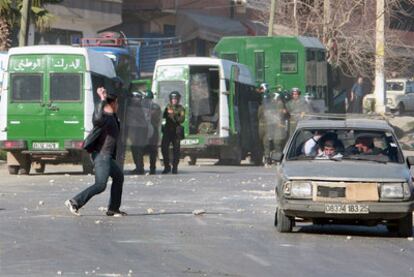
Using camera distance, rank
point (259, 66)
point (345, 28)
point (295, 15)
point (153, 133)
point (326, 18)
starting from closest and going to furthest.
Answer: point (153, 133)
point (259, 66)
point (326, 18)
point (345, 28)
point (295, 15)

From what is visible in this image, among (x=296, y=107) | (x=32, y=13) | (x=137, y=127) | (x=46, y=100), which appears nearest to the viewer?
(x=46, y=100)

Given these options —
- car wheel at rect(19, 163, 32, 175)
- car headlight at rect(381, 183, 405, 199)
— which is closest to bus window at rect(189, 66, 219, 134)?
car wheel at rect(19, 163, 32, 175)

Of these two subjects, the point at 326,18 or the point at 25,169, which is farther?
the point at 326,18

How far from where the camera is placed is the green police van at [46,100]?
1117 inches

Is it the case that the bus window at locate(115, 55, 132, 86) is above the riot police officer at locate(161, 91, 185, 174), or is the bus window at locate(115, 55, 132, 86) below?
above

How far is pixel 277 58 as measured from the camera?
39969 mm

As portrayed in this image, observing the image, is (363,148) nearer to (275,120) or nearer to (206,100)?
(206,100)

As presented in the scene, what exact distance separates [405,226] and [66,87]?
46.1 ft

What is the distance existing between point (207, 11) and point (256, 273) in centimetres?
5101

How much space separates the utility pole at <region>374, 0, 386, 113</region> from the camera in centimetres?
4997

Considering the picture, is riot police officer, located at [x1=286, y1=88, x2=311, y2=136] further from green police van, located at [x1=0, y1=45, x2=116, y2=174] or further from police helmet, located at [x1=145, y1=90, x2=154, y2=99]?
green police van, located at [x1=0, y1=45, x2=116, y2=174]

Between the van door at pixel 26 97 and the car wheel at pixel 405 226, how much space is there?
13.8 meters

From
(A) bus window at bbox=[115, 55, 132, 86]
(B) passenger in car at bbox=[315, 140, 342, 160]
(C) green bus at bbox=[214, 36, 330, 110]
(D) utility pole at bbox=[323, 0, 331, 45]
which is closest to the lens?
(B) passenger in car at bbox=[315, 140, 342, 160]

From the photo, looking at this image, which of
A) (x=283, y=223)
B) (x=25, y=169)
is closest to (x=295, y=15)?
(x=25, y=169)
